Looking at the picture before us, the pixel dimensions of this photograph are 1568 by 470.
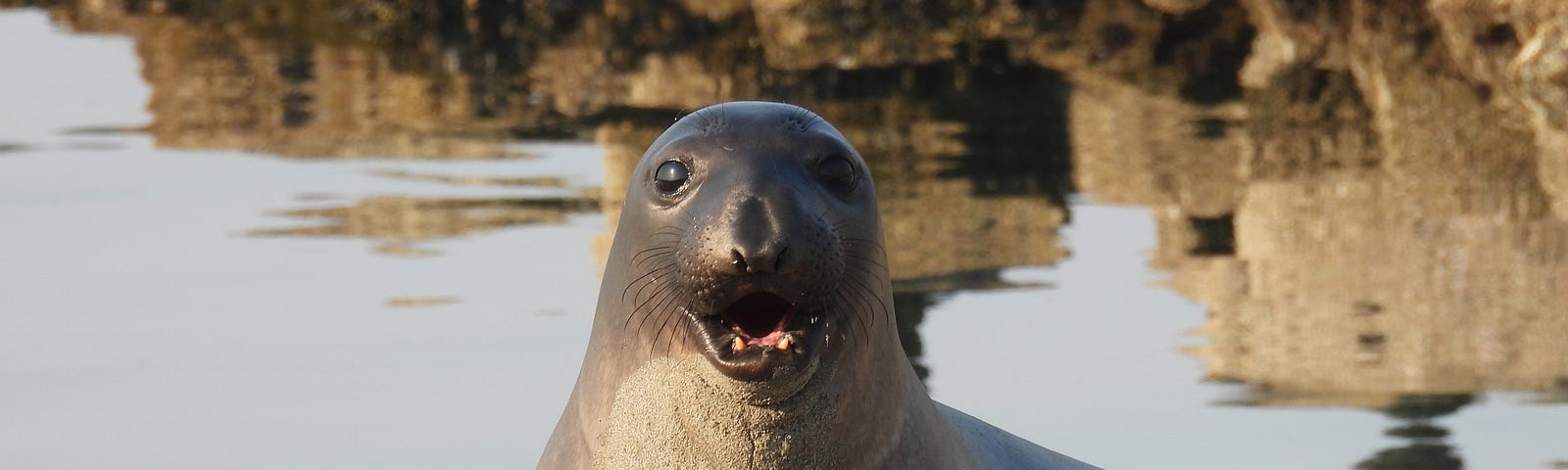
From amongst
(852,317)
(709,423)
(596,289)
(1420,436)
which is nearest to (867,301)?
(852,317)

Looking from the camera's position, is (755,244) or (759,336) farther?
(759,336)

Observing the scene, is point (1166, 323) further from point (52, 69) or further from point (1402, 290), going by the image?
point (52, 69)

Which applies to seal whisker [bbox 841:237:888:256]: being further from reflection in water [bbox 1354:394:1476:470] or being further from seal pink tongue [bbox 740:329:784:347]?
reflection in water [bbox 1354:394:1476:470]

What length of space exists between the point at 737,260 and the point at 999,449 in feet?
5.06

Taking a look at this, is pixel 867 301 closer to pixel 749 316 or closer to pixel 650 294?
pixel 749 316

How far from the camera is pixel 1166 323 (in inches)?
322

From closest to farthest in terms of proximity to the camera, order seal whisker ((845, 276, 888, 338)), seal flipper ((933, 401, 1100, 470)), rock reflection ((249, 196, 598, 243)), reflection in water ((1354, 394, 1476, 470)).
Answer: seal whisker ((845, 276, 888, 338))
seal flipper ((933, 401, 1100, 470))
reflection in water ((1354, 394, 1476, 470))
rock reflection ((249, 196, 598, 243))

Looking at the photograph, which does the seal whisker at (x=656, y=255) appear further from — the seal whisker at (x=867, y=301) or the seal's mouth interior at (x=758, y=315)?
the seal whisker at (x=867, y=301)

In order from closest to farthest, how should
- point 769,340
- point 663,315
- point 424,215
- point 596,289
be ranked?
1. point 769,340
2. point 663,315
3. point 596,289
4. point 424,215

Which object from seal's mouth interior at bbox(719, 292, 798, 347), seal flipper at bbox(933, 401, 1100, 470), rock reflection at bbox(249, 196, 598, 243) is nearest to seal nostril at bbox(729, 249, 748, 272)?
seal's mouth interior at bbox(719, 292, 798, 347)

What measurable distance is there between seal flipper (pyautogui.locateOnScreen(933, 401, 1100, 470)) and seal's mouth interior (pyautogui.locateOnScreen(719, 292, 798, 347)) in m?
0.84

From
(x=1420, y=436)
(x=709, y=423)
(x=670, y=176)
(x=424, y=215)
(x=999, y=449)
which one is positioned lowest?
(x=1420, y=436)

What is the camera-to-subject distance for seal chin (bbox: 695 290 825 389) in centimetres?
337

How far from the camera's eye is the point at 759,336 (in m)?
3.46
